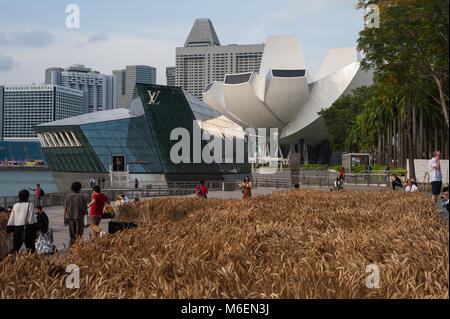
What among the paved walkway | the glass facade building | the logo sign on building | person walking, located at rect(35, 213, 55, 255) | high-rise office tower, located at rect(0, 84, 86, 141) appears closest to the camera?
person walking, located at rect(35, 213, 55, 255)

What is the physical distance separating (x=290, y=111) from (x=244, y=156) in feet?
174

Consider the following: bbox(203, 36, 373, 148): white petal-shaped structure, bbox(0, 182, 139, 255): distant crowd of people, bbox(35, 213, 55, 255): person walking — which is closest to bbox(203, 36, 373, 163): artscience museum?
bbox(203, 36, 373, 148): white petal-shaped structure

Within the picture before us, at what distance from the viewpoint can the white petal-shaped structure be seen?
107m

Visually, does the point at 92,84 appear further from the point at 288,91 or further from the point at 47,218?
the point at 47,218

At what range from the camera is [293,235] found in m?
6.92

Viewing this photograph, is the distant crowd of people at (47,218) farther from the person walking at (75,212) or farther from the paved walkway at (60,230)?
the paved walkway at (60,230)

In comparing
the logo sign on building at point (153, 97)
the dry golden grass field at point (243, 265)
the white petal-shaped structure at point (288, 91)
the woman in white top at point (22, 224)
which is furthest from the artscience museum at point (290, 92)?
the dry golden grass field at point (243, 265)

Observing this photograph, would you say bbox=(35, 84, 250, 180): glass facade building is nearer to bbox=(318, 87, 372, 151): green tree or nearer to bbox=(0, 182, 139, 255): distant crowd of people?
bbox=(318, 87, 372, 151): green tree

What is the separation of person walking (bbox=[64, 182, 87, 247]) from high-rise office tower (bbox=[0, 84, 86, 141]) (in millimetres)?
114506

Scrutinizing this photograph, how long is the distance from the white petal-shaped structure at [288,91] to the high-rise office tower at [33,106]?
126 ft

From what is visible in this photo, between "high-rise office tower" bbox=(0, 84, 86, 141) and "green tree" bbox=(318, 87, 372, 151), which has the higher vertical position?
"high-rise office tower" bbox=(0, 84, 86, 141)

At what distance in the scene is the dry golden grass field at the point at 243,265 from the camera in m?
3.99

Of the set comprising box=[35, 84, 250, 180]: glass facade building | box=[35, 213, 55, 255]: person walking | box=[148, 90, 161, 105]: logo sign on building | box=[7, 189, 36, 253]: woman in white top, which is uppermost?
box=[148, 90, 161, 105]: logo sign on building
